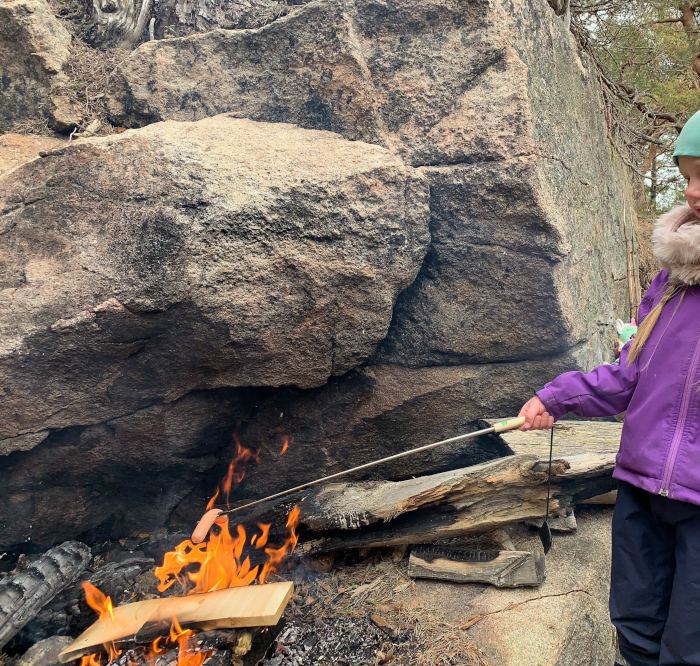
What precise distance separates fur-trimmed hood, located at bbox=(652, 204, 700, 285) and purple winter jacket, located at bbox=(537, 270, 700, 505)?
0.10 m

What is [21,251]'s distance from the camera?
293cm

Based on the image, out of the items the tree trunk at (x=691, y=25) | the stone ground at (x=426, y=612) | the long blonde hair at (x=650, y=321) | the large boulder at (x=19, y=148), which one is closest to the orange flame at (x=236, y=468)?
the stone ground at (x=426, y=612)

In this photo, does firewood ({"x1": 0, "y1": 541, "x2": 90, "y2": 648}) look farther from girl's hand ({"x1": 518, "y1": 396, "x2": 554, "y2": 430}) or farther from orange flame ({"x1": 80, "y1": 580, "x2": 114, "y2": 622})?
girl's hand ({"x1": 518, "y1": 396, "x2": 554, "y2": 430})

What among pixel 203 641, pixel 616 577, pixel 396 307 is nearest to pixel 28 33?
pixel 396 307

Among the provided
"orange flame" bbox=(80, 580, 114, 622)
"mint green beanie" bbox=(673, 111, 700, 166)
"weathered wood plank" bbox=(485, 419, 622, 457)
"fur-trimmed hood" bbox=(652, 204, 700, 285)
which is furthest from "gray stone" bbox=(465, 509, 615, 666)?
"mint green beanie" bbox=(673, 111, 700, 166)

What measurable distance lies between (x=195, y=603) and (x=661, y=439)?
2.29 m

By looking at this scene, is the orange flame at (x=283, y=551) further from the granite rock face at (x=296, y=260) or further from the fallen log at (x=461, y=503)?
the granite rock face at (x=296, y=260)

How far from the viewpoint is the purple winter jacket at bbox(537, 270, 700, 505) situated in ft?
6.04

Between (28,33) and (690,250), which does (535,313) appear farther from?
(28,33)

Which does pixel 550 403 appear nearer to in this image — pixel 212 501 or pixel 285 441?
pixel 285 441

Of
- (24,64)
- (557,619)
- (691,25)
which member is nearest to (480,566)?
(557,619)

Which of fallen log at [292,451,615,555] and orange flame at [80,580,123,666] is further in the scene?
fallen log at [292,451,615,555]

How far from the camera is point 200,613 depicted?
262 cm

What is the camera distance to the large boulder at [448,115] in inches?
133
